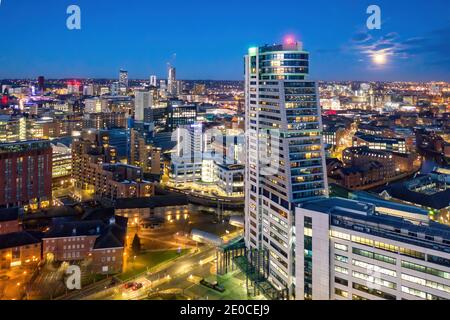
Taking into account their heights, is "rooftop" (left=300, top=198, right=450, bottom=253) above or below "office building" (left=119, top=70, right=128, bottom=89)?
below

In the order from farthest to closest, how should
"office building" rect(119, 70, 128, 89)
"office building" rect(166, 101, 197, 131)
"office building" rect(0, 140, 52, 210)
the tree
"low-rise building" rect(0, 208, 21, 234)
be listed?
"office building" rect(119, 70, 128, 89) → "office building" rect(166, 101, 197, 131) → "office building" rect(0, 140, 52, 210) → "low-rise building" rect(0, 208, 21, 234) → the tree

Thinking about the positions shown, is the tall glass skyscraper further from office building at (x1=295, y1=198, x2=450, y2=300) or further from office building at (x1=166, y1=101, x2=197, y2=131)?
office building at (x1=166, y1=101, x2=197, y2=131)

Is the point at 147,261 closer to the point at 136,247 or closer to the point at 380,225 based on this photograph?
the point at 136,247

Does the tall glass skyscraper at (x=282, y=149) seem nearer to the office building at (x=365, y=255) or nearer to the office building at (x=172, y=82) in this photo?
the office building at (x=365, y=255)

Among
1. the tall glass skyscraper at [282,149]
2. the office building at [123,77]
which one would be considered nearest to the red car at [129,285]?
the tall glass skyscraper at [282,149]

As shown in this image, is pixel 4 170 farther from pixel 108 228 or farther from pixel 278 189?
pixel 278 189

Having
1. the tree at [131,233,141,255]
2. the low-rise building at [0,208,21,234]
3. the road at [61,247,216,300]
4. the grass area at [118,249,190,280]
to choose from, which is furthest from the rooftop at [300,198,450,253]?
the low-rise building at [0,208,21,234]

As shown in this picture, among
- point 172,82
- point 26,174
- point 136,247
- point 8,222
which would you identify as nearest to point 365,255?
point 136,247
